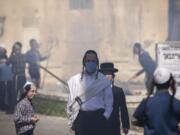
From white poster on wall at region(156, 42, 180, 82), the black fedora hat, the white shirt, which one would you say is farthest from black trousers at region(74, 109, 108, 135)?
white poster on wall at region(156, 42, 180, 82)

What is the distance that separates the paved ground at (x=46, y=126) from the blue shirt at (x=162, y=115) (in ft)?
19.2

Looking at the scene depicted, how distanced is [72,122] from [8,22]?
52.4 ft

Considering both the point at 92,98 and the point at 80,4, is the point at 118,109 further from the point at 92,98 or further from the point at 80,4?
the point at 80,4

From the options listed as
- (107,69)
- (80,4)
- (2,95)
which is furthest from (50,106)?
(80,4)

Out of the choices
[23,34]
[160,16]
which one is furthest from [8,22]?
[160,16]

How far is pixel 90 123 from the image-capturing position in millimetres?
8469

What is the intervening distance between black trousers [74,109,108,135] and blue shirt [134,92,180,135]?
68.7 inches

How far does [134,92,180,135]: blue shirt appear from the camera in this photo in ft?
21.9

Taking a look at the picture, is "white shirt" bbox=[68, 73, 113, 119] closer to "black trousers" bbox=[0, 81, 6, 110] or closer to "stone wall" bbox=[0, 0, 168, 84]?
"black trousers" bbox=[0, 81, 6, 110]

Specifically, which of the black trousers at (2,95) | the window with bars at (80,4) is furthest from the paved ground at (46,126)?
the window with bars at (80,4)

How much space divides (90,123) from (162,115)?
1.93 meters

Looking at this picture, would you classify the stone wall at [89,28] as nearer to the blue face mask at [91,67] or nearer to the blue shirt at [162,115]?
the blue face mask at [91,67]

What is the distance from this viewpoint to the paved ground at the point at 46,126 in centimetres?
1324

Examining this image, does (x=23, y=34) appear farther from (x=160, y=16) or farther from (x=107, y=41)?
(x=160, y=16)
